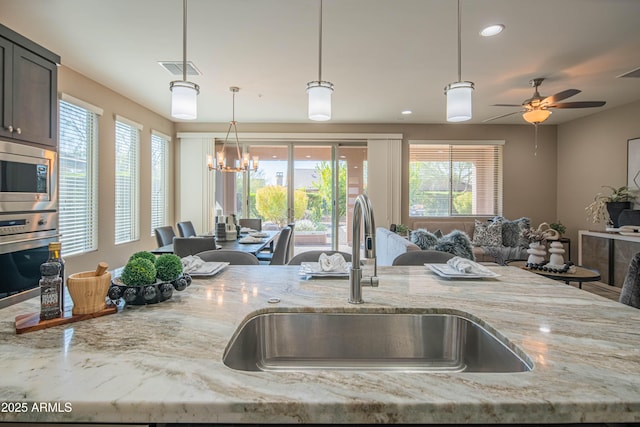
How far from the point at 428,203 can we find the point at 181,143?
4751mm

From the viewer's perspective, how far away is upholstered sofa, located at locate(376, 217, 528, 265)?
3.65 meters

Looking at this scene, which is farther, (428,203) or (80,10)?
(428,203)

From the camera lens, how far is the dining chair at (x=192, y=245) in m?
2.99

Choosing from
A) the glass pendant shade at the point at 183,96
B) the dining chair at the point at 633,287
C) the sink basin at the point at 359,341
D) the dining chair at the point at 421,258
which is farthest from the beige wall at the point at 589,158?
the glass pendant shade at the point at 183,96

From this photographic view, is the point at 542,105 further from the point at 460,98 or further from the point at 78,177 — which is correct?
the point at 78,177

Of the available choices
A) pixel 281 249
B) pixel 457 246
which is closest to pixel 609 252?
pixel 457 246

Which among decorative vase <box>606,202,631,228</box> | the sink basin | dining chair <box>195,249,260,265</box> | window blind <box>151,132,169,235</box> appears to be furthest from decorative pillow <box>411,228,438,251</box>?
window blind <box>151,132,169,235</box>

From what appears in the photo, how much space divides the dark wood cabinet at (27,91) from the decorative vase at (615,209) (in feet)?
21.6

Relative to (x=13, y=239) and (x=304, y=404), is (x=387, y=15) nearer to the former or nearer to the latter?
(x=304, y=404)

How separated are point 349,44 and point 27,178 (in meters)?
2.72

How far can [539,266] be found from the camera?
11.1 feet

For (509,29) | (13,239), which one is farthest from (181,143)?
(509,29)

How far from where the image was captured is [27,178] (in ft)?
7.82

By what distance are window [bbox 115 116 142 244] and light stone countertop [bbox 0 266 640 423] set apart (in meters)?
3.99
